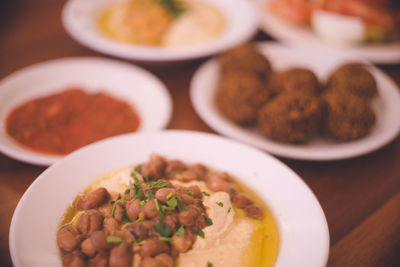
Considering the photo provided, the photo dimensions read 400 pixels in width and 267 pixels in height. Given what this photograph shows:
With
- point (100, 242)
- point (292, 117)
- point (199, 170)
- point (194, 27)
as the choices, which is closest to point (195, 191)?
point (199, 170)

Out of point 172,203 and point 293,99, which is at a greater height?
point 293,99

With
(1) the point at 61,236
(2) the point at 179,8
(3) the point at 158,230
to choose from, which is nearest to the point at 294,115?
(3) the point at 158,230

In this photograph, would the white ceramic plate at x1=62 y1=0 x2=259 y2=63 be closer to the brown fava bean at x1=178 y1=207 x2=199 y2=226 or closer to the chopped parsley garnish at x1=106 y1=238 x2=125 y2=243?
the brown fava bean at x1=178 y1=207 x2=199 y2=226

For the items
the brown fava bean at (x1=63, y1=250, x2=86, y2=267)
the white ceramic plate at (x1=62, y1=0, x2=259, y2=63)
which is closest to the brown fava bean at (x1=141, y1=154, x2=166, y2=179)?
the brown fava bean at (x1=63, y1=250, x2=86, y2=267)

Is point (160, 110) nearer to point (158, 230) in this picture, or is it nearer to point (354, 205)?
point (158, 230)

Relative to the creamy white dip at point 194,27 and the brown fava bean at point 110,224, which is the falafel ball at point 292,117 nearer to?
the brown fava bean at point 110,224

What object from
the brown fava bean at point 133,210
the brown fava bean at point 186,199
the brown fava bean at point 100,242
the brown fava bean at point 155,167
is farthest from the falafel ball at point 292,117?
the brown fava bean at point 100,242

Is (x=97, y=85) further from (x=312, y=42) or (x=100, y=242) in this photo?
(x=312, y=42)
